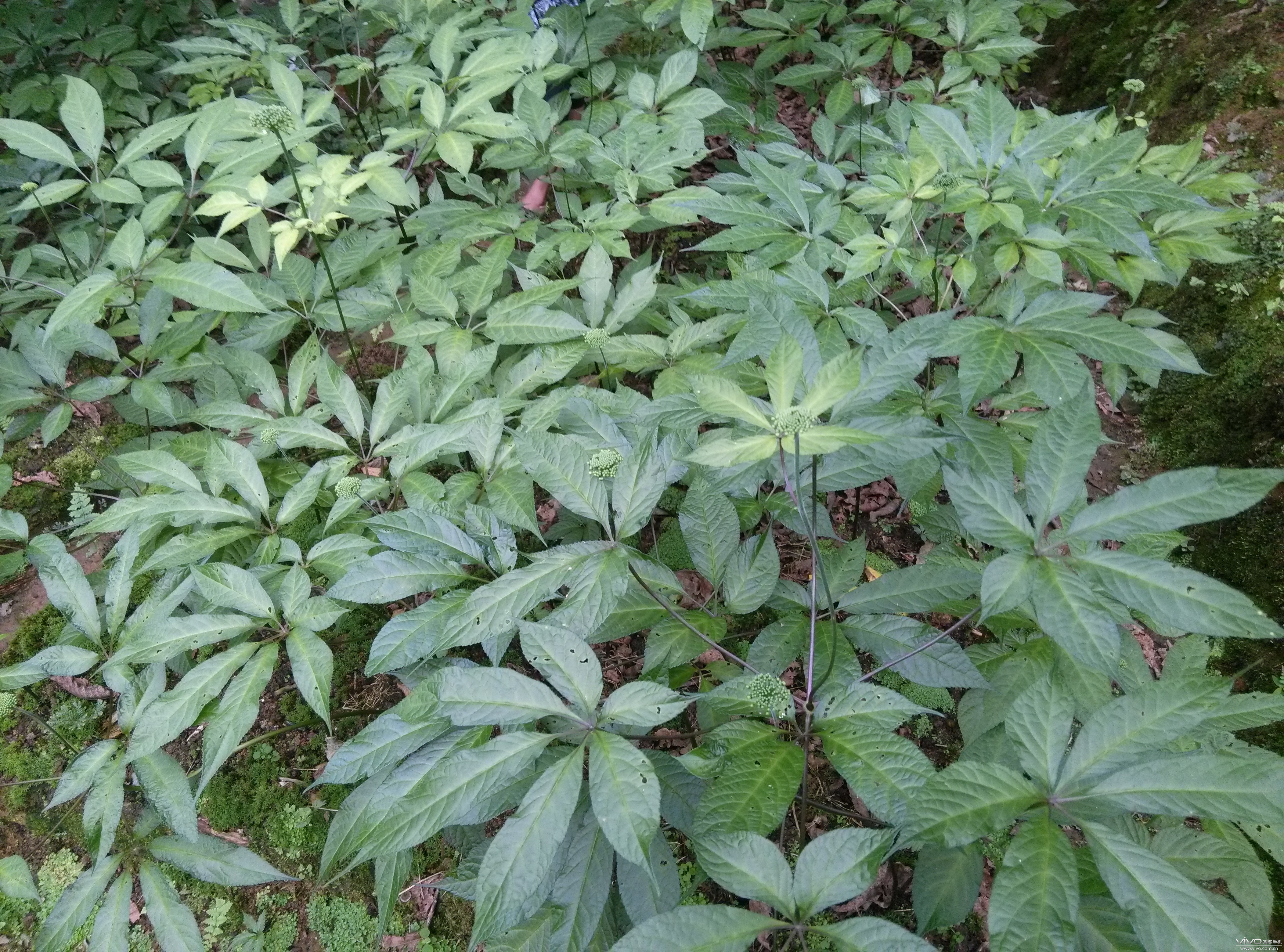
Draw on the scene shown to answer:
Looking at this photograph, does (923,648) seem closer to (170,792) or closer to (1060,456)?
(1060,456)

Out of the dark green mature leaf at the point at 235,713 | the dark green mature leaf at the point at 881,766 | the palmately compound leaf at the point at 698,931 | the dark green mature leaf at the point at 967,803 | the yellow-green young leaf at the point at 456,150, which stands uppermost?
the yellow-green young leaf at the point at 456,150

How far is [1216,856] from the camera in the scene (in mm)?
1344

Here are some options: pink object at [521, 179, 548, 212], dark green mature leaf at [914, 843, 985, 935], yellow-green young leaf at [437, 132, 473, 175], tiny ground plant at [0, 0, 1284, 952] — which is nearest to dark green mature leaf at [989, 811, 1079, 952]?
tiny ground plant at [0, 0, 1284, 952]

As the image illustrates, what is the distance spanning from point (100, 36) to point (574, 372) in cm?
319

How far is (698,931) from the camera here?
3.45ft

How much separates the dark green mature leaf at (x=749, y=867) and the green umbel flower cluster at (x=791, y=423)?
0.65 meters

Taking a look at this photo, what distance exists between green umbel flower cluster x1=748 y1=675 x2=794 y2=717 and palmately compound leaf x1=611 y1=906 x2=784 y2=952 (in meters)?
0.31

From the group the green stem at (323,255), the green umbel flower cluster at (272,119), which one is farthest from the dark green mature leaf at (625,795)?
the green umbel flower cluster at (272,119)

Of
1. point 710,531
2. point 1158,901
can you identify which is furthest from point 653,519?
point 1158,901

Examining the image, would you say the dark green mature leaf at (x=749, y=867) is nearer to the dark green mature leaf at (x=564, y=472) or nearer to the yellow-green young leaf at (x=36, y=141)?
the dark green mature leaf at (x=564, y=472)

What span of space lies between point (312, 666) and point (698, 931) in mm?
928

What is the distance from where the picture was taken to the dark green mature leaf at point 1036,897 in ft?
3.20

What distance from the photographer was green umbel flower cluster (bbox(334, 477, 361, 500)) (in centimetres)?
170

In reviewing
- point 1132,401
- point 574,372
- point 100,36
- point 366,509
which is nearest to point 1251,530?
point 1132,401
